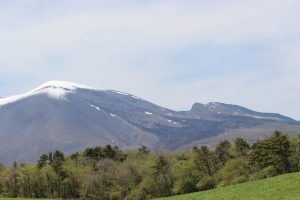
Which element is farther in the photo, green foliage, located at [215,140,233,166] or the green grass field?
green foliage, located at [215,140,233,166]

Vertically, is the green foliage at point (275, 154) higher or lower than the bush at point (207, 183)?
higher

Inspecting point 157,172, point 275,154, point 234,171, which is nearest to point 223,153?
point 234,171

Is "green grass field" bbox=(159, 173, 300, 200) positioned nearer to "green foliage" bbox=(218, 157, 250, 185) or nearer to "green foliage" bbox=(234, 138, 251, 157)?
"green foliage" bbox=(218, 157, 250, 185)

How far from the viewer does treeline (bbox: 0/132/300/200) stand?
3504 inches

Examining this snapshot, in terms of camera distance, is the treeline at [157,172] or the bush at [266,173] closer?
the bush at [266,173]

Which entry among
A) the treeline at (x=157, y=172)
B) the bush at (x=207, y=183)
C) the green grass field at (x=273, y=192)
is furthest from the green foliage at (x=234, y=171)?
the green grass field at (x=273, y=192)

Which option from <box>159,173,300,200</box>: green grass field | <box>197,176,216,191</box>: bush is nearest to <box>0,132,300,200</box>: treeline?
<box>197,176,216,191</box>: bush

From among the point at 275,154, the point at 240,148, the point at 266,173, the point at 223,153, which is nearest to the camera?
the point at 266,173

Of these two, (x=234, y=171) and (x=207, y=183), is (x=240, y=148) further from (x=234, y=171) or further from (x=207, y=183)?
(x=207, y=183)

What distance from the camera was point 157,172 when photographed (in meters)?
104

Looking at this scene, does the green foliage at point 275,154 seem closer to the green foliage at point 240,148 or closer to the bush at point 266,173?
the bush at point 266,173

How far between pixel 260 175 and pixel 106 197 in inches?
1457

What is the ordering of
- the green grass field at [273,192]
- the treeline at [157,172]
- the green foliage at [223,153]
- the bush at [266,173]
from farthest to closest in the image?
the green foliage at [223,153]
the treeline at [157,172]
the bush at [266,173]
the green grass field at [273,192]

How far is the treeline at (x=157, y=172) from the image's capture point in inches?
3504
